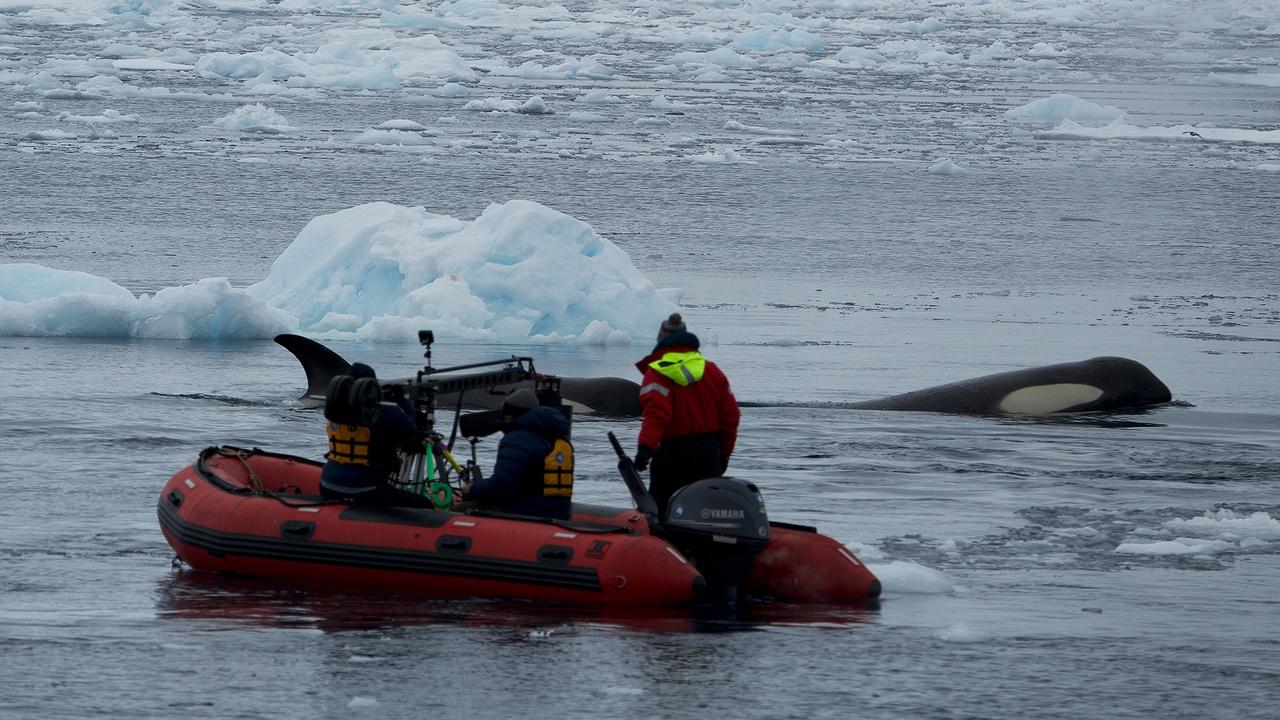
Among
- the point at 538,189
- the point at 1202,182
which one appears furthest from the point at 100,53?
the point at 1202,182

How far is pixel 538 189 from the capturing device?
35156 millimetres

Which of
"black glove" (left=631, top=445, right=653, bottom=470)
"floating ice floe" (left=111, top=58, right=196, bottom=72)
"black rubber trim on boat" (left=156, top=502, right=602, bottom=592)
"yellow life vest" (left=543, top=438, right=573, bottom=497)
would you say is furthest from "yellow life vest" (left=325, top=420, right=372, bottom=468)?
"floating ice floe" (left=111, top=58, right=196, bottom=72)

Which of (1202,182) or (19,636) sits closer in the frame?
(19,636)

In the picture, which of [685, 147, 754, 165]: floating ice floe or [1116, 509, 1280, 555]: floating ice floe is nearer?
[1116, 509, 1280, 555]: floating ice floe

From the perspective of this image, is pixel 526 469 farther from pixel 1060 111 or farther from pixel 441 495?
pixel 1060 111

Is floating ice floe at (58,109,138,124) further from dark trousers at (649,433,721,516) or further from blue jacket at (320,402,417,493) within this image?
dark trousers at (649,433,721,516)

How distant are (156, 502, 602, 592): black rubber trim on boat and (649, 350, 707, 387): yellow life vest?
4.02 feet

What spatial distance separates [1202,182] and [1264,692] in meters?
33.3

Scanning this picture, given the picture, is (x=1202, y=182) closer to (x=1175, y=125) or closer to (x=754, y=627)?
(x=1175, y=125)

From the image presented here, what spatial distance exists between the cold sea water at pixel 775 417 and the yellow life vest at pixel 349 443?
2.53 feet

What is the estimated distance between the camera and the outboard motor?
32.7 feet

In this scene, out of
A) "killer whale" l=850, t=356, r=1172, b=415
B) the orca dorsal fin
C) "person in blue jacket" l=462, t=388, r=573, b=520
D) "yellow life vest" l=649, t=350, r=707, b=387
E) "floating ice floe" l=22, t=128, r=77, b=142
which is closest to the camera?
→ "person in blue jacket" l=462, t=388, r=573, b=520

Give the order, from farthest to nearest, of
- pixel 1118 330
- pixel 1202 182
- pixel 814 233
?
1. pixel 1202 182
2. pixel 814 233
3. pixel 1118 330

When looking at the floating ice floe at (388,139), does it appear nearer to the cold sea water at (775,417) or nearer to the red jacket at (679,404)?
the cold sea water at (775,417)
